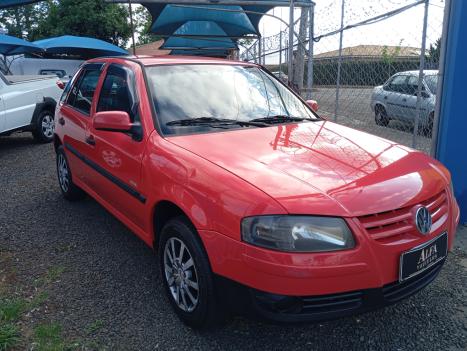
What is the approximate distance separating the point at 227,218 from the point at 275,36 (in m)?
9.29

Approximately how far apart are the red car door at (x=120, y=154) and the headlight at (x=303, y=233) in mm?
1182

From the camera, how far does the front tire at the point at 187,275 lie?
243cm

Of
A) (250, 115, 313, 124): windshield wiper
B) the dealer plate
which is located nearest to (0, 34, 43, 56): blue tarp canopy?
(250, 115, 313, 124): windshield wiper

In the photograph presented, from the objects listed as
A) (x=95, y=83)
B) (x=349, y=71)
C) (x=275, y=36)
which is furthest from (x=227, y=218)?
(x=275, y=36)

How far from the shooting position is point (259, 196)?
2.20m

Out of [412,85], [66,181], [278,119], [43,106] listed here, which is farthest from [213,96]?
[43,106]

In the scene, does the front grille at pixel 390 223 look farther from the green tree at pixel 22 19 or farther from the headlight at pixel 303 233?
the green tree at pixel 22 19

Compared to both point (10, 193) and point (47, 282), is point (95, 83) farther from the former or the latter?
point (10, 193)

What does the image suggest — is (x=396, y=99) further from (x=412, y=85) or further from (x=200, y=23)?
(x=200, y=23)

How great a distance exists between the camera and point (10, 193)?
562cm

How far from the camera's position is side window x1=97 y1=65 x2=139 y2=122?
3.33 meters

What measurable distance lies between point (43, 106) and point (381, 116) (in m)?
6.88

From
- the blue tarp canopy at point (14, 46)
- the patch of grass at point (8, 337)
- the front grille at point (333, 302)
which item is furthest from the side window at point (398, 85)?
the blue tarp canopy at point (14, 46)

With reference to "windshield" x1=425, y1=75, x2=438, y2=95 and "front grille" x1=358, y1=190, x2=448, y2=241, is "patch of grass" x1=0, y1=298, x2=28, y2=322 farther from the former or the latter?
"windshield" x1=425, y1=75, x2=438, y2=95
